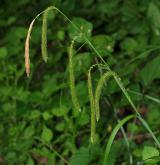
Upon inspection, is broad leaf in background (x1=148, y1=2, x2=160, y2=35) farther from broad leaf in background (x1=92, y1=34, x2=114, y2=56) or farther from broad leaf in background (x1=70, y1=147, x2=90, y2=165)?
broad leaf in background (x1=70, y1=147, x2=90, y2=165)

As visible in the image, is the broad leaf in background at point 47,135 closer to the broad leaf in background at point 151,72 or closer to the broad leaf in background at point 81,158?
the broad leaf in background at point 81,158

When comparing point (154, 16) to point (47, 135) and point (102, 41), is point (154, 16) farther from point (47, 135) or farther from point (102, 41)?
point (47, 135)

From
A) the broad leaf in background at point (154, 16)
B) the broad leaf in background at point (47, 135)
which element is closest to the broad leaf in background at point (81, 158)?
the broad leaf in background at point (47, 135)

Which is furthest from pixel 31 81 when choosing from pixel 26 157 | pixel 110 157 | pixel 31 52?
pixel 110 157

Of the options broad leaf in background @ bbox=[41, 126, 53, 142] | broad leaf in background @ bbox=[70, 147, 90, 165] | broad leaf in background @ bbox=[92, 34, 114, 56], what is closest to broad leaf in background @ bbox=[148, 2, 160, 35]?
broad leaf in background @ bbox=[92, 34, 114, 56]

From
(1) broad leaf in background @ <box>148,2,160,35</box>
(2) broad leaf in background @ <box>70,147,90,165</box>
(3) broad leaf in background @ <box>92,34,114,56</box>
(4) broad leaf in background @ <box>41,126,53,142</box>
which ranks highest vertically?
(3) broad leaf in background @ <box>92,34,114,56</box>

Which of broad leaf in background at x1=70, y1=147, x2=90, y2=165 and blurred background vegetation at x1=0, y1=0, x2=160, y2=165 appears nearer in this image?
broad leaf in background at x1=70, y1=147, x2=90, y2=165

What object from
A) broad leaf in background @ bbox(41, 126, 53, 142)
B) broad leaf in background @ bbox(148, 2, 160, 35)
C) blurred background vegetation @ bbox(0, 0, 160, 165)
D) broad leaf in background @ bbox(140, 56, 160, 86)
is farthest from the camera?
broad leaf in background @ bbox(148, 2, 160, 35)

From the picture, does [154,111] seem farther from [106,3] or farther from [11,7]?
[11,7]

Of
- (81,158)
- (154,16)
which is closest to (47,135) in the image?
(81,158)
